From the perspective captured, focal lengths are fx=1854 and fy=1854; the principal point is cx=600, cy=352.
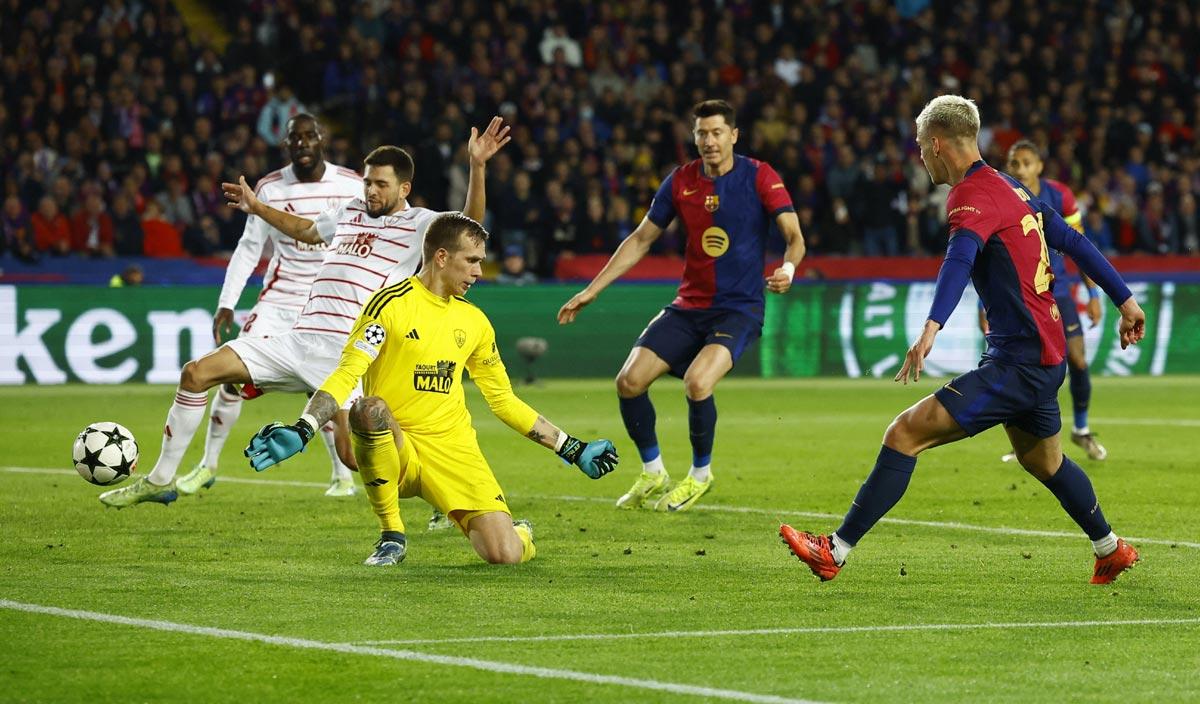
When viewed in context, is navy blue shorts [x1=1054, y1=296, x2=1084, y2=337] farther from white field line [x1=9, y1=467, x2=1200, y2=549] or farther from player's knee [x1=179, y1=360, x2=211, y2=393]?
player's knee [x1=179, y1=360, x2=211, y2=393]

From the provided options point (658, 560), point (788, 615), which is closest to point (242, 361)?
point (658, 560)

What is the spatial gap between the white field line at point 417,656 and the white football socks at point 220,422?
14.1 feet

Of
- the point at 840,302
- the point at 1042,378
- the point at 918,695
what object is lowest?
the point at 840,302

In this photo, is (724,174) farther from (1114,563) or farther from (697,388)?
(1114,563)

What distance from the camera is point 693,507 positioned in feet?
35.9

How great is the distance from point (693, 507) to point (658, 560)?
2260 mm

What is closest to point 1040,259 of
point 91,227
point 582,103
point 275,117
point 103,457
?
point 103,457

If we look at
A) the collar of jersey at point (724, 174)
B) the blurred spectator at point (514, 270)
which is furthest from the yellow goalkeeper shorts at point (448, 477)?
the blurred spectator at point (514, 270)

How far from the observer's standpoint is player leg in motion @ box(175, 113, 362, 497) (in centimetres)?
1118

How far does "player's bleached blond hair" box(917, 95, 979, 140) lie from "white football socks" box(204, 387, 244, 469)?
5.46m

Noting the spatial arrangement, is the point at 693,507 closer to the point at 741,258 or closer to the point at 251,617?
the point at 741,258

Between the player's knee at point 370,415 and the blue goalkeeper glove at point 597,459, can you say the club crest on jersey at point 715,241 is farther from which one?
the player's knee at point 370,415

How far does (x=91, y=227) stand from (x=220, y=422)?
Result: 1129cm

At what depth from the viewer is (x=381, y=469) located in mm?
8344
